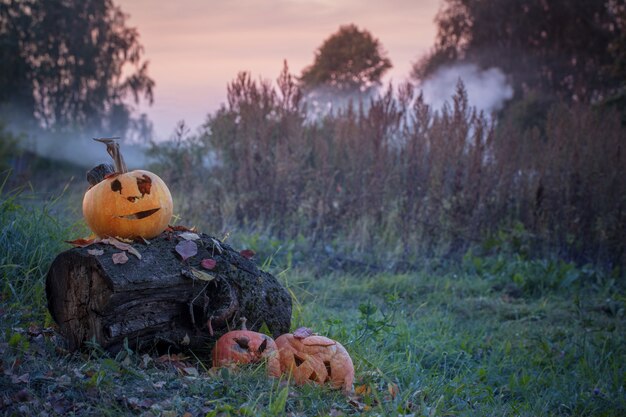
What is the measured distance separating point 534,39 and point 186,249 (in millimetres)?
31540

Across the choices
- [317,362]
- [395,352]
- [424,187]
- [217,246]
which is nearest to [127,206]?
[217,246]

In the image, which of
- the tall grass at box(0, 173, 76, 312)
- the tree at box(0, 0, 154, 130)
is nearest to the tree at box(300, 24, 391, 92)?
the tree at box(0, 0, 154, 130)

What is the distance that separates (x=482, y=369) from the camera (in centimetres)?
410

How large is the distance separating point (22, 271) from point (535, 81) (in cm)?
2927

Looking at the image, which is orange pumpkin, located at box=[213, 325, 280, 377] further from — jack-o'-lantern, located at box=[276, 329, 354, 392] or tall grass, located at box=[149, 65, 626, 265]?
tall grass, located at box=[149, 65, 626, 265]

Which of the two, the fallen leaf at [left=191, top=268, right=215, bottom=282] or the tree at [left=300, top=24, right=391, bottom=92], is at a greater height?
the tree at [left=300, top=24, right=391, bottom=92]

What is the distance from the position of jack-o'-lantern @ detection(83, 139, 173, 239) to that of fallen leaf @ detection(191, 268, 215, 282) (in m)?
0.40

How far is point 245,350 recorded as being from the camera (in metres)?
3.24

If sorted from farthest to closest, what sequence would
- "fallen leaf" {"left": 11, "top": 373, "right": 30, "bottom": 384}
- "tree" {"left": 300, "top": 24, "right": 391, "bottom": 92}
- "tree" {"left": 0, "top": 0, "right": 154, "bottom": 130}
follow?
"tree" {"left": 300, "top": 24, "right": 391, "bottom": 92} → "tree" {"left": 0, "top": 0, "right": 154, "bottom": 130} → "fallen leaf" {"left": 11, "top": 373, "right": 30, "bottom": 384}

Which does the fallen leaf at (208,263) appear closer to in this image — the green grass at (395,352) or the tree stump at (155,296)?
the tree stump at (155,296)

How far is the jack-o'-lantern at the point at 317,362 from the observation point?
127 inches

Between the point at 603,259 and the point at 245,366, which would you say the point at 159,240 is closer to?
the point at 245,366

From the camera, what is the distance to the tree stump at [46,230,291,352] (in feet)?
10.2

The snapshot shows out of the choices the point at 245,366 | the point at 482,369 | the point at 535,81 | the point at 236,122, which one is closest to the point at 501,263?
the point at 482,369
